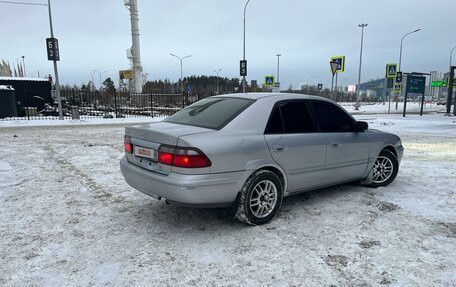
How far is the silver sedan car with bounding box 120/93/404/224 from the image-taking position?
3.33 metres

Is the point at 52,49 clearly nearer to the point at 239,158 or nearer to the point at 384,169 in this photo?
the point at 239,158

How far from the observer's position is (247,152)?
11.7 feet

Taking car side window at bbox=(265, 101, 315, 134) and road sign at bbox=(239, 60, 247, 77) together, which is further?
road sign at bbox=(239, 60, 247, 77)

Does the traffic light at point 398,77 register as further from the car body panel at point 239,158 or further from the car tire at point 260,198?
the car tire at point 260,198

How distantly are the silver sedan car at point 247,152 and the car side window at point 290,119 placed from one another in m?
0.01

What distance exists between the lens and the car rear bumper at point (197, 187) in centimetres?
327

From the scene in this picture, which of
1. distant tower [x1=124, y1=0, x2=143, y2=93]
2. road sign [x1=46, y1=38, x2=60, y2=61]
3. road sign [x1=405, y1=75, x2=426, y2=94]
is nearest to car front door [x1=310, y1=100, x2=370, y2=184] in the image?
road sign [x1=46, y1=38, x2=60, y2=61]

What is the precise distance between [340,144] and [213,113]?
1.86 metres

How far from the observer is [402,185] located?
18.2 ft

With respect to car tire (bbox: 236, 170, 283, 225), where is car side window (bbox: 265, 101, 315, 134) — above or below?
above

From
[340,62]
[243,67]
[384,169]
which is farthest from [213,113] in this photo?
[243,67]

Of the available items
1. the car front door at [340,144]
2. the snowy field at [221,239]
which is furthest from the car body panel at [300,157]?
the snowy field at [221,239]

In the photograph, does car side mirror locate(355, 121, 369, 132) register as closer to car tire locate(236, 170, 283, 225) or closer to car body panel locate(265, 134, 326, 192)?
car body panel locate(265, 134, 326, 192)

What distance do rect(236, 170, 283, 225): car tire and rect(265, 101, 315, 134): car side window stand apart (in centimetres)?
56
